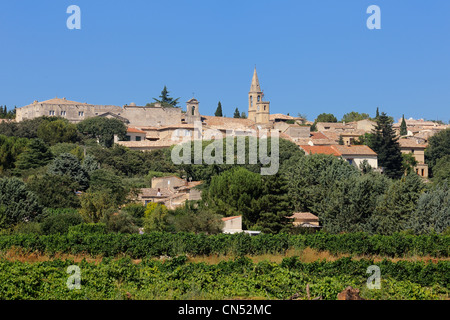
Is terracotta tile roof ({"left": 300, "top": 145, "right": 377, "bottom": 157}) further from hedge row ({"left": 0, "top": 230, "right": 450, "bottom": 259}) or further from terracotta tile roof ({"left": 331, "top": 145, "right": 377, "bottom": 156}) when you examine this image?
hedge row ({"left": 0, "top": 230, "right": 450, "bottom": 259})

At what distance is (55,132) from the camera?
241 feet

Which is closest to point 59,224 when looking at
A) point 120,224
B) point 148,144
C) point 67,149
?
point 120,224

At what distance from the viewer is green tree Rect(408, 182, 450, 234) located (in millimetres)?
32719

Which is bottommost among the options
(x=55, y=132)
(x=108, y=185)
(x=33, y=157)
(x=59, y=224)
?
(x=59, y=224)

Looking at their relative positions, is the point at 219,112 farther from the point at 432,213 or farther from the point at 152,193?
the point at 432,213

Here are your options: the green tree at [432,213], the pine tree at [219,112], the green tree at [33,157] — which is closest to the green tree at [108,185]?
the green tree at [33,157]

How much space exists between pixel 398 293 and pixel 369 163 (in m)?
53.1

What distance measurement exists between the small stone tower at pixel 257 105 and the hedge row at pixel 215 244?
7342 centimetres

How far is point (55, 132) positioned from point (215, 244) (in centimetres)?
5274

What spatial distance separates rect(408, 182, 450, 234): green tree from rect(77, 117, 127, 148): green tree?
5131 centimetres

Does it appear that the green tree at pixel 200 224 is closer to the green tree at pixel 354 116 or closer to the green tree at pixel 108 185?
the green tree at pixel 108 185

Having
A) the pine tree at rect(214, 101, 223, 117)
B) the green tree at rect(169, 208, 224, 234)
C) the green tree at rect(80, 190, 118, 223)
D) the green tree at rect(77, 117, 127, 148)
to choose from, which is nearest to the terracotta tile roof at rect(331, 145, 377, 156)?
the green tree at rect(77, 117, 127, 148)

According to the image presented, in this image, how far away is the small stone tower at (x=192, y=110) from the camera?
3748 inches
